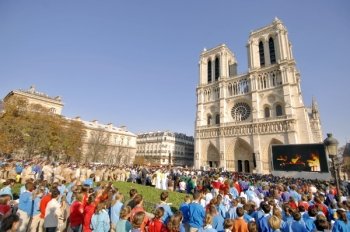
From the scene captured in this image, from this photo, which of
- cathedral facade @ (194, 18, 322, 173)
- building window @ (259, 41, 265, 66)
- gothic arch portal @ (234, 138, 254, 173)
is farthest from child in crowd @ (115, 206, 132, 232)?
building window @ (259, 41, 265, 66)

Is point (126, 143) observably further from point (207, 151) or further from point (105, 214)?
point (105, 214)

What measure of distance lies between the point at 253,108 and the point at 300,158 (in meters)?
14.2

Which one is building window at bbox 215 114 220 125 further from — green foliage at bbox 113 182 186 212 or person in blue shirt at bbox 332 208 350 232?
person in blue shirt at bbox 332 208 350 232

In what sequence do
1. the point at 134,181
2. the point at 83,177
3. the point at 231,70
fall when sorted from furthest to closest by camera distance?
the point at 231,70 < the point at 134,181 < the point at 83,177

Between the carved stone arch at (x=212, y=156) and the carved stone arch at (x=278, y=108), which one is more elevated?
the carved stone arch at (x=278, y=108)

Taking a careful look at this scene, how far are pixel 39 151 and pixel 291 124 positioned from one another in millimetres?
40464

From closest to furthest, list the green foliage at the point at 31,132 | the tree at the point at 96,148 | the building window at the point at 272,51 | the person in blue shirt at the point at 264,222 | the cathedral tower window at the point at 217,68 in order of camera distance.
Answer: the person in blue shirt at the point at 264,222 < the green foliage at the point at 31,132 < the building window at the point at 272,51 < the tree at the point at 96,148 < the cathedral tower window at the point at 217,68

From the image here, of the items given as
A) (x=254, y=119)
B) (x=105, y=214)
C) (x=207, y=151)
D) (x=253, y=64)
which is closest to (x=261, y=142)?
(x=254, y=119)

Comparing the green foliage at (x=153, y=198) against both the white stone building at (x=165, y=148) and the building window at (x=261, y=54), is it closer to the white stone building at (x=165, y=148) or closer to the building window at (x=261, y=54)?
the building window at (x=261, y=54)

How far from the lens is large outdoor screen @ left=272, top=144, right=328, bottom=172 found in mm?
24327

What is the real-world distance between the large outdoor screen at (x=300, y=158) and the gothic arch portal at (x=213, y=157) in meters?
14.9

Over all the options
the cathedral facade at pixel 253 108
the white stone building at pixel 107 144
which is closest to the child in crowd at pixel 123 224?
the cathedral facade at pixel 253 108

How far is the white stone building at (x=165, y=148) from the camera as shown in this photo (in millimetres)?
67062

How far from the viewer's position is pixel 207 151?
42.6m
